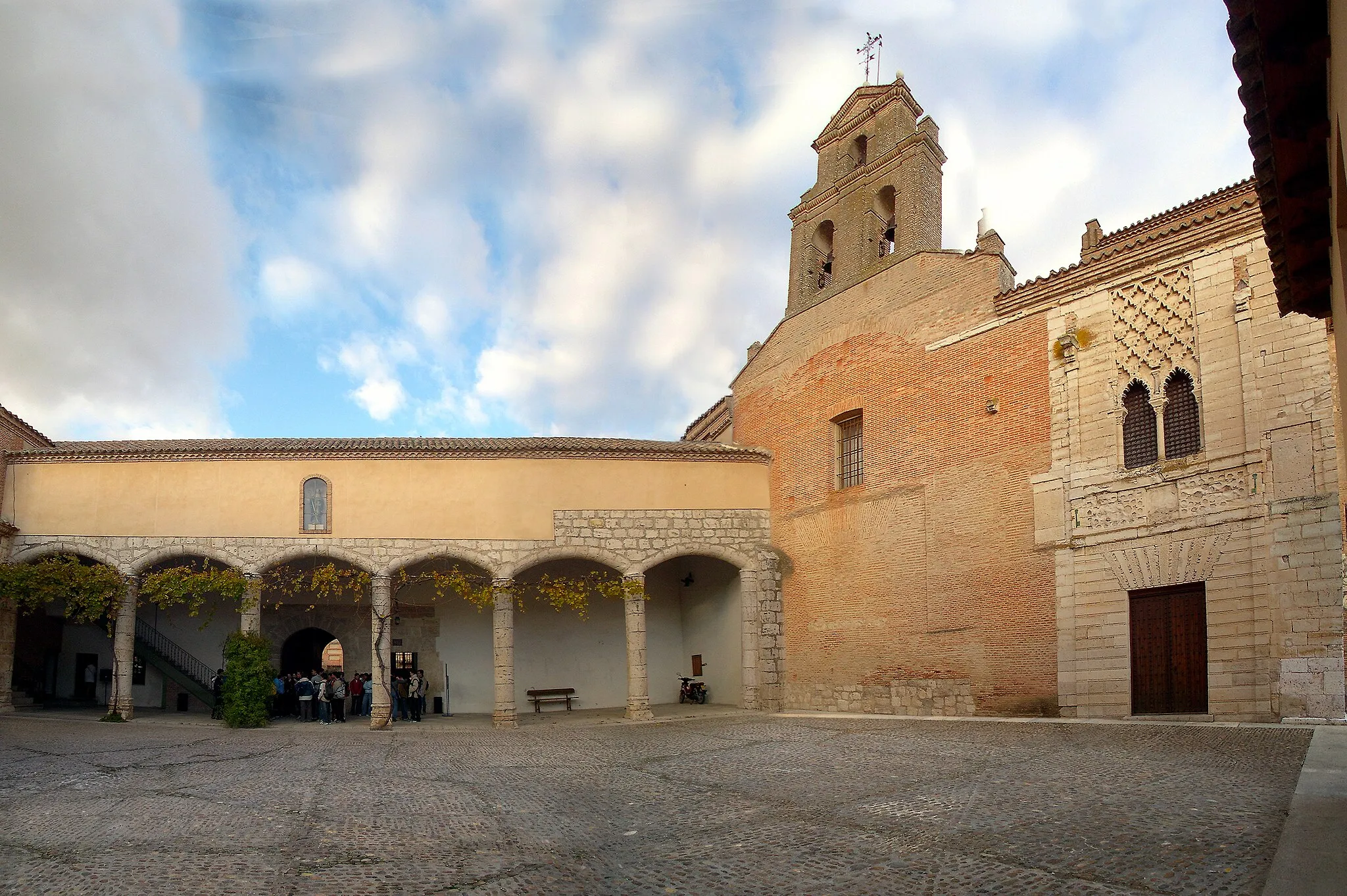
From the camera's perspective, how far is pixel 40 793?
10.0 meters

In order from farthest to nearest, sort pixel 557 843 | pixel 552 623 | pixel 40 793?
1. pixel 552 623
2. pixel 40 793
3. pixel 557 843

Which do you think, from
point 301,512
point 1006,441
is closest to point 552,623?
point 301,512

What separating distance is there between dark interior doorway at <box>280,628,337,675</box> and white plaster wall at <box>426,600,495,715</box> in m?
2.64

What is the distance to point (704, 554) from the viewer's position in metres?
20.7

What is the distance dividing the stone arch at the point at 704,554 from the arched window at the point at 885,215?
22.6ft

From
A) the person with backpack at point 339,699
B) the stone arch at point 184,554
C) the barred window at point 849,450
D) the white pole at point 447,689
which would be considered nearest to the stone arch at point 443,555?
the person with backpack at point 339,699

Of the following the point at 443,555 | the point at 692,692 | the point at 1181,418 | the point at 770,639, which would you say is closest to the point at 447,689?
the point at 443,555

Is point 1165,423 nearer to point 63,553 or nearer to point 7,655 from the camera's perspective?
point 63,553

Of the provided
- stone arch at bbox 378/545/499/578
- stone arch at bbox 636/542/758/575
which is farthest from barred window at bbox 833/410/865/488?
stone arch at bbox 378/545/499/578

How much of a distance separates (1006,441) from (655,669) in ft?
34.6

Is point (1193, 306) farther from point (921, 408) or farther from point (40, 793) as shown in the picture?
point (40, 793)

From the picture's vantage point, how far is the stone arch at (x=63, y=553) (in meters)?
19.2

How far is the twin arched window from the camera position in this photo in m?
14.0

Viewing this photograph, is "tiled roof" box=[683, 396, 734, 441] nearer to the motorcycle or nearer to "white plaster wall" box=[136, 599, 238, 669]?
the motorcycle
